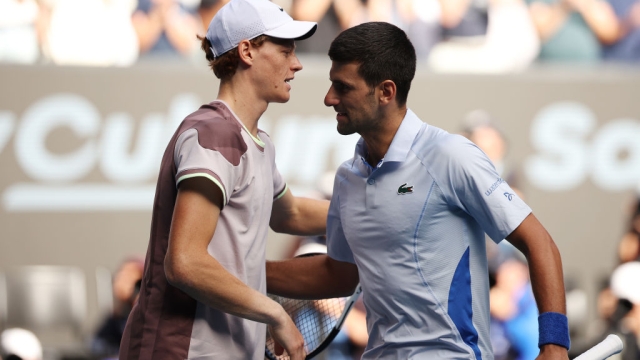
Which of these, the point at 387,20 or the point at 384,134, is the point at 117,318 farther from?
the point at 384,134

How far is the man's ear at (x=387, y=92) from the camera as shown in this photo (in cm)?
299

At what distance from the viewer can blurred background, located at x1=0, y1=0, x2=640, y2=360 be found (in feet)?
28.6

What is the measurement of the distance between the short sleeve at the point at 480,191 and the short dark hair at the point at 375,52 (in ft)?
1.03

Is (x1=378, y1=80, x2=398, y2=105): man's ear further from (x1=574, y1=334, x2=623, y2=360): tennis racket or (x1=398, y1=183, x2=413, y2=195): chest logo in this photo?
(x1=574, y1=334, x2=623, y2=360): tennis racket

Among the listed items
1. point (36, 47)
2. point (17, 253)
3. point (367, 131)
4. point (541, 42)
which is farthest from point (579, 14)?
point (367, 131)

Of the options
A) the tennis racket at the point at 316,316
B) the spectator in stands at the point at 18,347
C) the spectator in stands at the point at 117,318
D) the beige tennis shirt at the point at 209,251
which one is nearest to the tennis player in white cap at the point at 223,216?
the beige tennis shirt at the point at 209,251

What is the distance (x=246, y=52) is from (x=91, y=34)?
6293 millimetres

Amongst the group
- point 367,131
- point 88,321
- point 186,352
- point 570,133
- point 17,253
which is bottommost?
point 88,321

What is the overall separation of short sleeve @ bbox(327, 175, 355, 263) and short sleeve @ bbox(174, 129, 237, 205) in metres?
0.57

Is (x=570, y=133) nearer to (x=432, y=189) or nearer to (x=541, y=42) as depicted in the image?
(x=541, y=42)

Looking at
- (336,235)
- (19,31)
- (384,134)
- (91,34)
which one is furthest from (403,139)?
(19,31)

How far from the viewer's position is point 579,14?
9188 mm

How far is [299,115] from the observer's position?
921 centimetres

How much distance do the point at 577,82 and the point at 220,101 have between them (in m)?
7.17
